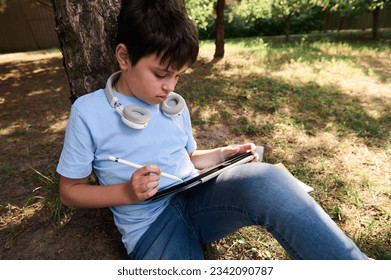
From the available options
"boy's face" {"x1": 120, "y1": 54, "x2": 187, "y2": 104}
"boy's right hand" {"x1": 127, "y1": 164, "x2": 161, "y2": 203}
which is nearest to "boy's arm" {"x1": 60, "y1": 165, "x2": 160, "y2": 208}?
"boy's right hand" {"x1": 127, "y1": 164, "x2": 161, "y2": 203}

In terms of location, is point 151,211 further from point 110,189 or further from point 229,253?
point 229,253

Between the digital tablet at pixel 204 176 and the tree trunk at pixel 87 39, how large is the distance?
930 mm

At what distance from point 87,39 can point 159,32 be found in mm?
701

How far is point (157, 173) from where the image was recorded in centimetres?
130

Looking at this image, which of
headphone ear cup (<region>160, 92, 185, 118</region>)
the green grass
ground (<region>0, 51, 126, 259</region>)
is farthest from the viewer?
the green grass

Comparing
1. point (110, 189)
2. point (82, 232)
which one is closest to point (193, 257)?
point (110, 189)

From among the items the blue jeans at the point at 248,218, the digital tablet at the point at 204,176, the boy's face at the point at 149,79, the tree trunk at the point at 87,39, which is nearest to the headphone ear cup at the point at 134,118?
the boy's face at the point at 149,79

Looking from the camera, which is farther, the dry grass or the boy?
the dry grass

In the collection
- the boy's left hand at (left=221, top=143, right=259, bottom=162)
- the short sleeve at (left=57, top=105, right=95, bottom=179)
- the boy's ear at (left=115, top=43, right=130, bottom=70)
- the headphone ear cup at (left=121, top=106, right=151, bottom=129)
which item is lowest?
the boy's left hand at (left=221, top=143, right=259, bottom=162)

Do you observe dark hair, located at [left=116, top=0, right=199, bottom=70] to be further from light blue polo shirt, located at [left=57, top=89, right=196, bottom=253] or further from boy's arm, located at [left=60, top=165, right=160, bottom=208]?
boy's arm, located at [left=60, top=165, right=160, bottom=208]

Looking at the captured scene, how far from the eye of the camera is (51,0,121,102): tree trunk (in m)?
1.72

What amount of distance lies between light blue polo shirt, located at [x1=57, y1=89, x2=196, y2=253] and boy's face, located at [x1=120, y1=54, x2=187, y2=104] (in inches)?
3.0

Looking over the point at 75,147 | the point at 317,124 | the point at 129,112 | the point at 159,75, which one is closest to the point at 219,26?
the point at 317,124

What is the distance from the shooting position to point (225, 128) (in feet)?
12.0
